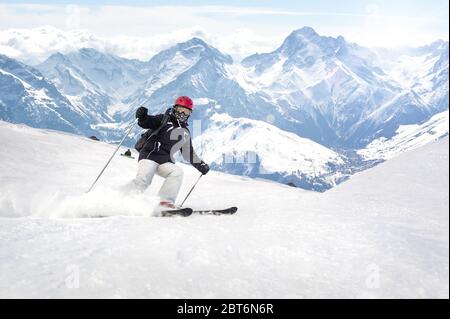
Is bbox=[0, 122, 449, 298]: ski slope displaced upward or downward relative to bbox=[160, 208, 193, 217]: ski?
upward

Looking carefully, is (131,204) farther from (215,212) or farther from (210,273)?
(210,273)

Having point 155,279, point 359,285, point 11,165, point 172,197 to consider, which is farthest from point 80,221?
point 11,165

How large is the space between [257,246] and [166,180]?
481 cm

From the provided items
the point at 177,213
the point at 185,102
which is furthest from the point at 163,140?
the point at 177,213

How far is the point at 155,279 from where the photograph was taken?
5332 millimetres

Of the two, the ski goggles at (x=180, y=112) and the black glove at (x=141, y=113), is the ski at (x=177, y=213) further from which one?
the ski goggles at (x=180, y=112)

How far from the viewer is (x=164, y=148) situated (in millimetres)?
11148

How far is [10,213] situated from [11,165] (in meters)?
5.42

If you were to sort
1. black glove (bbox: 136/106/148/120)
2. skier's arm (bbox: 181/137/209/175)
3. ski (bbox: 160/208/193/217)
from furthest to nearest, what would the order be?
skier's arm (bbox: 181/137/209/175) < black glove (bbox: 136/106/148/120) < ski (bbox: 160/208/193/217)

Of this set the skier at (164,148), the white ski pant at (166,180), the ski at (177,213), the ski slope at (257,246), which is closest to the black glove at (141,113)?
the skier at (164,148)

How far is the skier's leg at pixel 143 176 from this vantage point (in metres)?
10.8

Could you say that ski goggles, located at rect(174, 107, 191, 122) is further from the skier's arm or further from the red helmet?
the skier's arm

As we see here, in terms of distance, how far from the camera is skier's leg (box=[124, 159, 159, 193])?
35.4 feet

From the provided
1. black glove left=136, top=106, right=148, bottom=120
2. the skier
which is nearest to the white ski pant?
the skier
